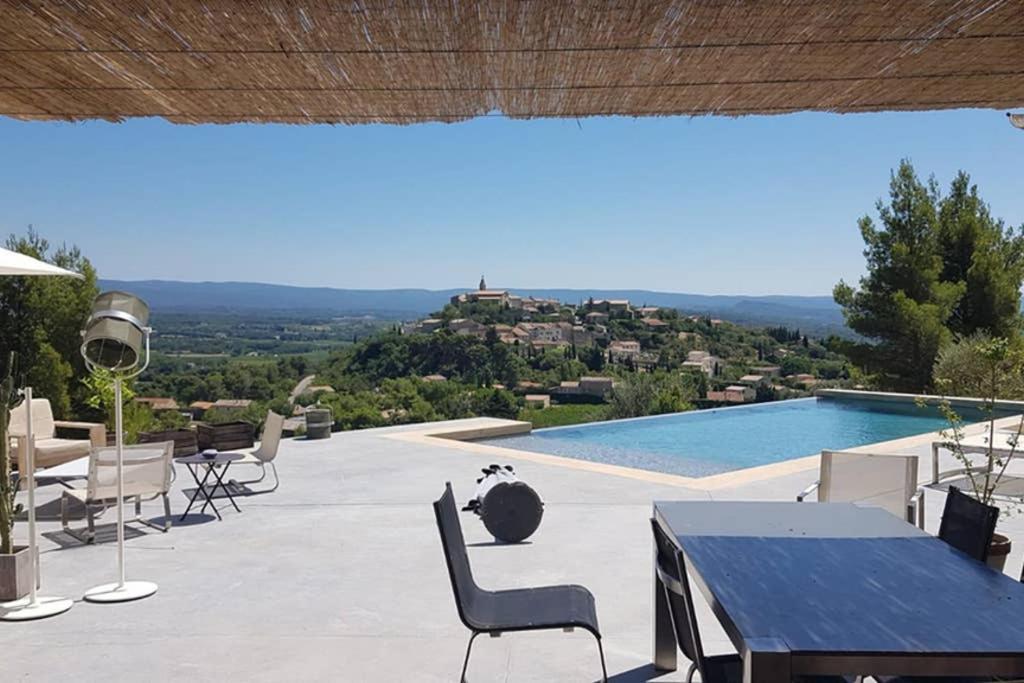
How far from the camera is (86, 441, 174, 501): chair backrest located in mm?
5434

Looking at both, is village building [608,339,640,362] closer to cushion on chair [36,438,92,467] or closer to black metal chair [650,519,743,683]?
cushion on chair [36,438,92,467]

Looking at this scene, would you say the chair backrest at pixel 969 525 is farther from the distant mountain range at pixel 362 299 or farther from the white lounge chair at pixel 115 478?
the distant mountain range at pixel 362 299

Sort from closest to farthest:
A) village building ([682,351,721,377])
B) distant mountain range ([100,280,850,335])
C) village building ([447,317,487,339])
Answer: village building ([682,351,721,377]) < village building ([447,317,487,339]) < distant mountain range ([100,280,850,335])

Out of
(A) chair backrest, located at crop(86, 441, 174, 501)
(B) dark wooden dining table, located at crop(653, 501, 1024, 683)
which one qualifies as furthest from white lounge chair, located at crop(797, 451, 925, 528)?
(A) chair backrest, located at crop(86, 441, 174, 501)

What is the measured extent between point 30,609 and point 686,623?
3536 millimetres

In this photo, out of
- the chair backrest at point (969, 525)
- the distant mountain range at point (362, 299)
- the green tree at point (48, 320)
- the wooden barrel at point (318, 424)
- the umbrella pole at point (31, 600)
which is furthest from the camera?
the distant mountain range at point (362, 299)

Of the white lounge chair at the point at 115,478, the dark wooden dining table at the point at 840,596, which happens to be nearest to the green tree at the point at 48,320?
the white lounge chair at the point at 115,478

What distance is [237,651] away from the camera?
3.71m

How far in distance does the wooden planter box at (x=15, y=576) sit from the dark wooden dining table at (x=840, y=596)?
3289 millimetres

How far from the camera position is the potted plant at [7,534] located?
4145 millimetres

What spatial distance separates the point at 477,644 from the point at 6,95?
3.00 m

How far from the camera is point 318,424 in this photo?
10781 mm

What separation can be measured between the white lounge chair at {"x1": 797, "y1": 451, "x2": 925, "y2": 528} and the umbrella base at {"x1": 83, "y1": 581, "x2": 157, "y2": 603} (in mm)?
3667

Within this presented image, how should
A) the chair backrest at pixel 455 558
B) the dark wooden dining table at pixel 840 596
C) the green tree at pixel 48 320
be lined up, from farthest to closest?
the green tree at pixel 48 320 < the chair backrest at pixel 455 558 < the dark wooden dining table at pixel 840 596
